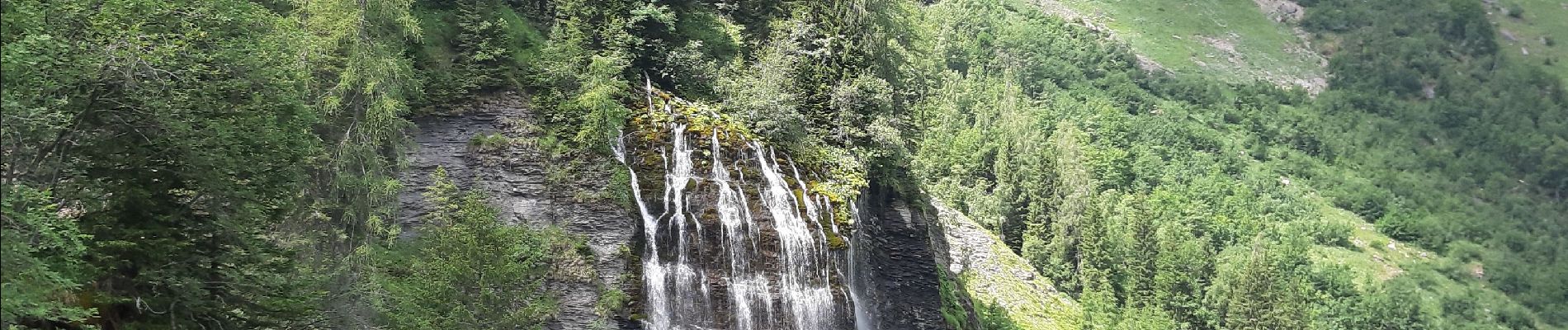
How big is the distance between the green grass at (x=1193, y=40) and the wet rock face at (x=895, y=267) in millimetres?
147792

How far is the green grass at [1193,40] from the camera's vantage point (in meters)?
179

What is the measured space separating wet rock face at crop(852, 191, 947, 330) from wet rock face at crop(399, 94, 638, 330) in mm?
8100

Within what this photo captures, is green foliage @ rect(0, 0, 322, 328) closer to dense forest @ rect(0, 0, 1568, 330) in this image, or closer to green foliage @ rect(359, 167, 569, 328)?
dense forest @ rect(0, 0, 1568, 330)

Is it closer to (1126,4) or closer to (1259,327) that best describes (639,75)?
(1259,327)

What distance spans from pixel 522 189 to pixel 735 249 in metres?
5.36

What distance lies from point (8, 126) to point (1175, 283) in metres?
64.7

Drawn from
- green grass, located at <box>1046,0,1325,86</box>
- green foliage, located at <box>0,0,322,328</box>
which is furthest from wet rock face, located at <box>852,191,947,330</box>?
green grass, located at <box>1046,0,1325,86</box>

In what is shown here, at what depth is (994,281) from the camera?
2092 inches

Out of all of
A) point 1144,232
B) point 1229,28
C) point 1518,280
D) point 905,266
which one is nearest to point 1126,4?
point 1229,28

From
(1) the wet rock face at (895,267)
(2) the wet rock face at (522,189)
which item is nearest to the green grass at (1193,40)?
(1) the wet rock face at (895,267)

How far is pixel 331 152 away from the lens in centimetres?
2317

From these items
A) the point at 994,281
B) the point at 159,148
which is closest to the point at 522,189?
the point at 159,148

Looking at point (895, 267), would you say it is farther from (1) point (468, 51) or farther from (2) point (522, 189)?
(1) point (468, 51)

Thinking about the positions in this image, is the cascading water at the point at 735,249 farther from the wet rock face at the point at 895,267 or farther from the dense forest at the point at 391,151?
the wet rock face at the point at 895,267
